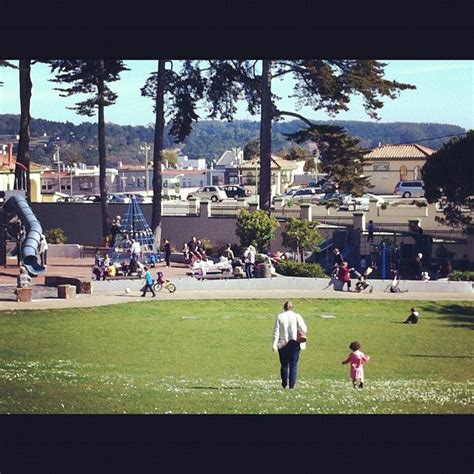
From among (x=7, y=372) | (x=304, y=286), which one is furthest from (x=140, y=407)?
(x=304, y=286)

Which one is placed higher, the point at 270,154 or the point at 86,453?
the point at 270,154

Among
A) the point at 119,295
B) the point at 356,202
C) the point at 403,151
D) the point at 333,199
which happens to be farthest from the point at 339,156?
the point at 119,295

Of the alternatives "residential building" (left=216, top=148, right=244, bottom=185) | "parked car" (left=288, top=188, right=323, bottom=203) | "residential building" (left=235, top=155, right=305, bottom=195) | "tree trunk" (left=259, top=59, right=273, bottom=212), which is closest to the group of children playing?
"residential building" (left=216, top=148, right=244, bottom=185)

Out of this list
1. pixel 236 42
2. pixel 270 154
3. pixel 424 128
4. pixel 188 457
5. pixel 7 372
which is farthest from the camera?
pixel 270 154

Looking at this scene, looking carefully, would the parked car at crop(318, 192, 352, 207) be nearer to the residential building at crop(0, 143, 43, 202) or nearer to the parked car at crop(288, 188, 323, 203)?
the parked car at crop(288, 188, 323, 203)

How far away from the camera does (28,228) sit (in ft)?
34.5

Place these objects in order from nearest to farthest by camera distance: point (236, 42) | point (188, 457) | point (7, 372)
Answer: point (188, 457) → point (236, 42) → point (7, 372)

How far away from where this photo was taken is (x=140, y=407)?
8672 mm

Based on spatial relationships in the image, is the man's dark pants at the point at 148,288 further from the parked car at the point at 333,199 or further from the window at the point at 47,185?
the parked car at the point at 333,199

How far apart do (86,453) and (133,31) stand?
116 inches

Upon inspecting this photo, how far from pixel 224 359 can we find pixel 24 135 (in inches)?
108

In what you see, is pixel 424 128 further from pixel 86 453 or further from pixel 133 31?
pixel 86 453

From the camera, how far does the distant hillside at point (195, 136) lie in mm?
10234

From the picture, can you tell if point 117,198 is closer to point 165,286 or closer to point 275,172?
point 165,286
